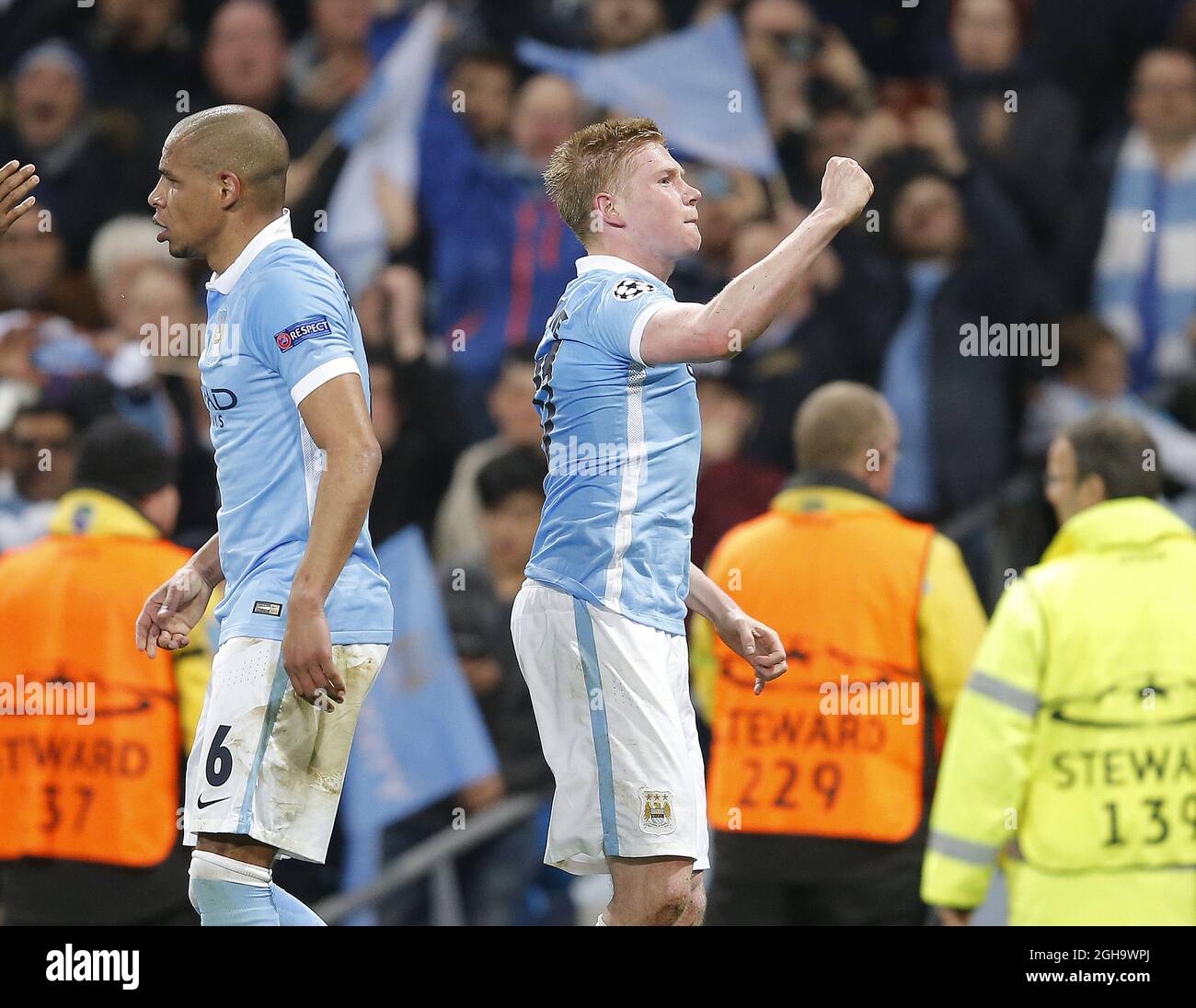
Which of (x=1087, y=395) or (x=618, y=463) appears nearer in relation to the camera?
(x=618, y=463)

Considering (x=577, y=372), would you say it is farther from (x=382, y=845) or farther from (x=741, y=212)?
(x=741, y=212)

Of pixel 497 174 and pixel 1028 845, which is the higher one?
pixel 497 174

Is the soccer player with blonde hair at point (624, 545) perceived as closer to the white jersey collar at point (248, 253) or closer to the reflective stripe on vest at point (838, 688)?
the white jersey collar at point (248, 253)

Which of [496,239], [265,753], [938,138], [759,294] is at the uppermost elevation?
[938,138]

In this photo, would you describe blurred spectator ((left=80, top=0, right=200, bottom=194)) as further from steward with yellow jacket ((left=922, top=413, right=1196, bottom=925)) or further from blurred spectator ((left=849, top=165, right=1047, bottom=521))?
steward with yellow jacket ((left=922, top=413, right=1196, bottom=925))

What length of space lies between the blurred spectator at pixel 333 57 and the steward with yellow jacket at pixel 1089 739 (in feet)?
13.7

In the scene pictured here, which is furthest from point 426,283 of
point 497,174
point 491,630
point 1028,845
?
point 1028,845

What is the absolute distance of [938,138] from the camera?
770cm

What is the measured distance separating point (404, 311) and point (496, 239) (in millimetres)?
525

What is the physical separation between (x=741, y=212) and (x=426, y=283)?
126cm

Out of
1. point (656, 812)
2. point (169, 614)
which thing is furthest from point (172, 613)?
point (656, 812)

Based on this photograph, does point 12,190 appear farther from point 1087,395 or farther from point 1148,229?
point 1148,229

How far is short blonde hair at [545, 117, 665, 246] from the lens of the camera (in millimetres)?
4145

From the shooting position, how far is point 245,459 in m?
3.77
